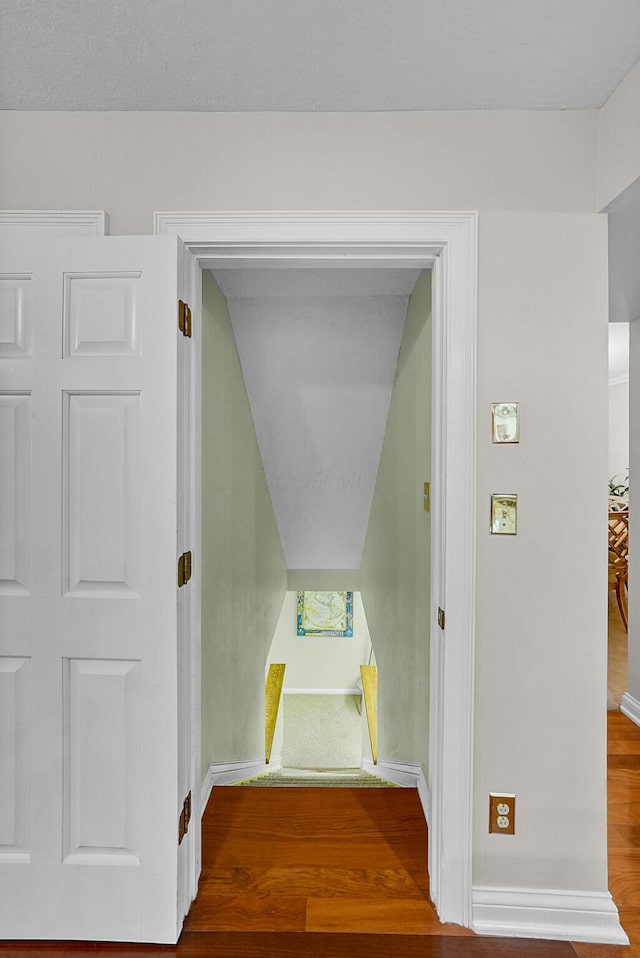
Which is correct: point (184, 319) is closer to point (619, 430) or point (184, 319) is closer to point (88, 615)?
point (88, 615)

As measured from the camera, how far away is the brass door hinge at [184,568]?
1694mm

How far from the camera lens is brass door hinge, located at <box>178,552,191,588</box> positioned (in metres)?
1.69

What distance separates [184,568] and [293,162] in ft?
4.04

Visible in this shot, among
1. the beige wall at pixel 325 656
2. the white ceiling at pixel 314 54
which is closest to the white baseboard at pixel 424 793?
the white ceiling at pixel 314 54

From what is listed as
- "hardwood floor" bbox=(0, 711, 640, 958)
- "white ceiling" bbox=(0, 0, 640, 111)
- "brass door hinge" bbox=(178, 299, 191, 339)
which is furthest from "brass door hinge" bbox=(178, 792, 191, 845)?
"white ceiling" bbox=(0, 0, 640, 111)

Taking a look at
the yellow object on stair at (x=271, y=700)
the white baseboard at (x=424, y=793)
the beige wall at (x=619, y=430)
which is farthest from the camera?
the beige wall at (x=619, y=430)

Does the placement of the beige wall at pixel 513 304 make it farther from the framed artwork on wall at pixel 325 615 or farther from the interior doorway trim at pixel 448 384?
the framed artwork on wall at pixel 325 615

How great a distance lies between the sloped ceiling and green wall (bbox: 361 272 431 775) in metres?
0.11

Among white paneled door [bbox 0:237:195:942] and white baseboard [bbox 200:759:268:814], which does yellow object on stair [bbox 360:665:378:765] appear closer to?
white baseboard [bbox 200:759:268:814]

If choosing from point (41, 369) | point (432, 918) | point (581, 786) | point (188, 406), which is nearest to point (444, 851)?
point (432, 918)

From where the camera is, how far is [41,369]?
1618 mm

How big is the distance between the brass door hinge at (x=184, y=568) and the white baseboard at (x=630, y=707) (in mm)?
2699

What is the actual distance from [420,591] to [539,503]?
90 centimetres

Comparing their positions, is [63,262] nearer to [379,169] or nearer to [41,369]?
[41,369]
